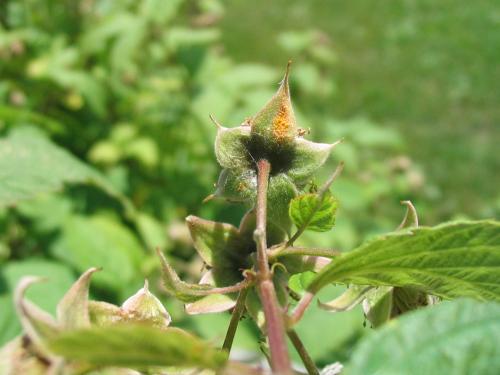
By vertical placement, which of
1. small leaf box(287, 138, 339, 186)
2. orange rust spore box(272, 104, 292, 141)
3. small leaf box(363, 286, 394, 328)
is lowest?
small leaf box(363, 286, 394, 328)

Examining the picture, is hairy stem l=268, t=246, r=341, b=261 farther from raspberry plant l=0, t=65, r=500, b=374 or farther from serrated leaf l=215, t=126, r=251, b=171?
serrated leaf l=215, t=126, r=251, b=171

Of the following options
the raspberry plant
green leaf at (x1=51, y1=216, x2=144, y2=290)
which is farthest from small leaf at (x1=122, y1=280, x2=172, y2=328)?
green leaf at (x1=51, y1=216, x2=144, y2=290)

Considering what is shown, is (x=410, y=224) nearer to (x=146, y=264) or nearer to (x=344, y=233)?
(x=146, y=264)

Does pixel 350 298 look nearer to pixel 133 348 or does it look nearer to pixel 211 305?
pixel 211 305

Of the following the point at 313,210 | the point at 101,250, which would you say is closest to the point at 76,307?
the point at 313,210

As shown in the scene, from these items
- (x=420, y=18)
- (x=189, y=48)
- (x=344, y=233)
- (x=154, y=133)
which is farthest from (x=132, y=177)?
(x=420, y=18)

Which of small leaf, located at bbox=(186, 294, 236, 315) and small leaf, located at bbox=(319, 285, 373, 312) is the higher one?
small leaf, located at bbox=(186, 294, 236, 315)

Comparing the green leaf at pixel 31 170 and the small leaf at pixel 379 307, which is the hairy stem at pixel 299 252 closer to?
the small leaf at pixel 379 307

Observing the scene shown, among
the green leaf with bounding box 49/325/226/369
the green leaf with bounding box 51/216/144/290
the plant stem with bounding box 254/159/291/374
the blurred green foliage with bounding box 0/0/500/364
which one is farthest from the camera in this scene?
the green leaf with bounding box 51/216/144/290
